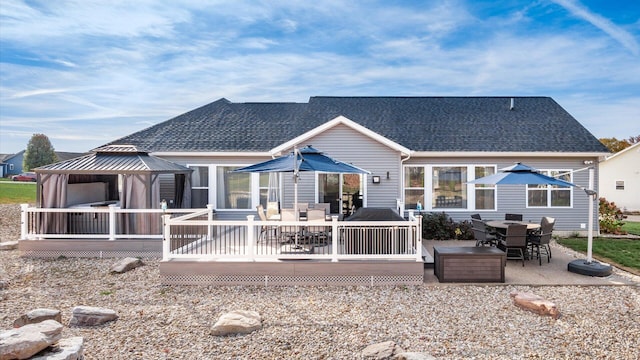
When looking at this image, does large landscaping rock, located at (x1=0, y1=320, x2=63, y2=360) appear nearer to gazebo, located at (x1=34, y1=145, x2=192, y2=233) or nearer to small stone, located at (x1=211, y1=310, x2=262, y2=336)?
small stone, located at (x1=211, y1=310, x2=262, y2=336)

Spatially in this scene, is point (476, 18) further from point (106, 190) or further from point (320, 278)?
point (106, 190)

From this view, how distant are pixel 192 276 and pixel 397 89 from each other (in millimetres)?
18523

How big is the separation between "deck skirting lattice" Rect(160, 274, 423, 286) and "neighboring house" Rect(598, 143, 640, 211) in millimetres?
28221

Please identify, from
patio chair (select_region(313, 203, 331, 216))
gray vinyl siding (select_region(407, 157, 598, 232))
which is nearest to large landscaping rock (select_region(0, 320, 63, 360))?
patio chair (select_region(313, 203, 331, 216))

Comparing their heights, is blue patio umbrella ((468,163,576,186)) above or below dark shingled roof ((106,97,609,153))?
below

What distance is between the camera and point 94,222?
10.4 m

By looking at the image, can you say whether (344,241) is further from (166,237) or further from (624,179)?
(624,179)

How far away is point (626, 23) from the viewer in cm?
1736

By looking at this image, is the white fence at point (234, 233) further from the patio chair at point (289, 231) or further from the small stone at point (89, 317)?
the small stone at point (89, 317)

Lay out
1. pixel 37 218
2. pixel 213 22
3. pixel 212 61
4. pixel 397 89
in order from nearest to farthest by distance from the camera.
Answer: pixel 37 218 → pixel 213 22 → pixel 212 61 → pixel 397 89

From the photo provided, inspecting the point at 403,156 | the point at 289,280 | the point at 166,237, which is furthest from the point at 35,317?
the point at 403,156

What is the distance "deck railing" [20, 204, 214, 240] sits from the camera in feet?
32.4

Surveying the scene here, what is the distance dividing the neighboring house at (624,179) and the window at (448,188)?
21236mm

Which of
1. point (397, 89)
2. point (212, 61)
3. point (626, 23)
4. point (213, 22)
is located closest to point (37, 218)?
point (213, 22)
